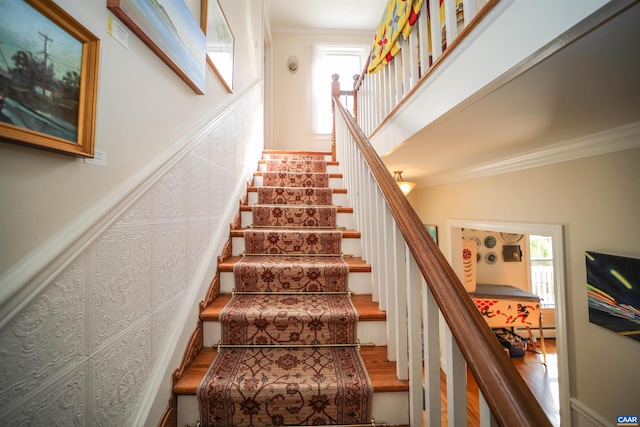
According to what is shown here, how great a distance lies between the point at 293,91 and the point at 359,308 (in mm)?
4258

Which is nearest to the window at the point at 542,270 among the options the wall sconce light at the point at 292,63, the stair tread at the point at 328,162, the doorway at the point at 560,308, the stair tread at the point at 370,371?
the doorway at the point at 560,308

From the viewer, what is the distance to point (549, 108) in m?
1.19

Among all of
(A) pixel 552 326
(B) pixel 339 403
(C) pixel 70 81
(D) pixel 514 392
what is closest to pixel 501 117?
(D) pixel 514 392

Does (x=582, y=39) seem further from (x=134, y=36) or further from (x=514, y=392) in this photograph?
(x=134, y=36)

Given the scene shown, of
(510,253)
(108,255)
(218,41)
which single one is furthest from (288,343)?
(510,253)

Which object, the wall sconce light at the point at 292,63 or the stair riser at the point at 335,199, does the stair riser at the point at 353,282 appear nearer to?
the stair riser at the point at 335,199

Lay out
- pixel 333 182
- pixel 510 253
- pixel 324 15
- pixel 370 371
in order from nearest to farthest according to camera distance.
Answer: pixel 370 371 → pixel 333 182 → pixel 324 15 → pixel 510 253

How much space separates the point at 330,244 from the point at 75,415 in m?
1.38

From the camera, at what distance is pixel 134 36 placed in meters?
0.81

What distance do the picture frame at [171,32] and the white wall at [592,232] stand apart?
96.3 inches

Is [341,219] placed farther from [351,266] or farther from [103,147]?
[103,147]

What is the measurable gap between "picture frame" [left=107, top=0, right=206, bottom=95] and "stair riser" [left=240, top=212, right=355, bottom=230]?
3.31 feet

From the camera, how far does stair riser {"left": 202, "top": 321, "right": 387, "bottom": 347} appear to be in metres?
1.24

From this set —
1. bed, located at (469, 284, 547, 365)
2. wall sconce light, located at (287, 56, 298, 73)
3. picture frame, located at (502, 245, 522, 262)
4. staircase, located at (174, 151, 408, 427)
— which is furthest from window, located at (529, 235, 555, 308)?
wall sconce light, located at (287, 56, 298, 73)
